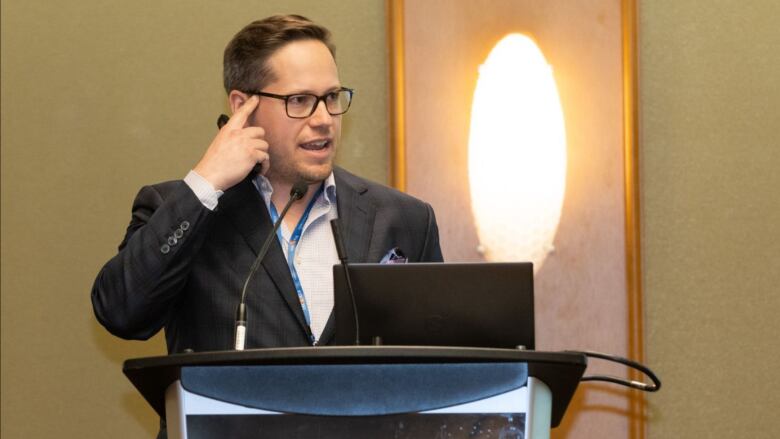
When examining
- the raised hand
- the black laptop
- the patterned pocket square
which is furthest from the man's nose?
the black laptop

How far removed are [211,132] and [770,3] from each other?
182cm

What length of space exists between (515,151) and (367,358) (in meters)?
1.94

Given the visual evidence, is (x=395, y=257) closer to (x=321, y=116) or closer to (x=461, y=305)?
(x=321, y=116)

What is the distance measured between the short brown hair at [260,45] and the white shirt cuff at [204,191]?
1.33ft

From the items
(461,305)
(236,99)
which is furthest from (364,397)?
(236,99)

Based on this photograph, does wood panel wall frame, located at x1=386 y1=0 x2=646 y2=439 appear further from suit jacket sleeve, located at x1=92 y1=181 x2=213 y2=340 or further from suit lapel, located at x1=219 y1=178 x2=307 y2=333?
suit jacket sleeve, located at x1=92 y1=181 x2=213 y2=340

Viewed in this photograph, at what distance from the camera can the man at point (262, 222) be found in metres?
2.13

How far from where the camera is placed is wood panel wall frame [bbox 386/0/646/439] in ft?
10.3

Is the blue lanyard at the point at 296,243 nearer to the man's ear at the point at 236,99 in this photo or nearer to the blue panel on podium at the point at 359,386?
the man's ear at the point at 236,99

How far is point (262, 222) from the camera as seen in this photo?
235 centimetres

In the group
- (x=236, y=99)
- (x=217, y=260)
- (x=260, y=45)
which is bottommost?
(x=217, y=260)

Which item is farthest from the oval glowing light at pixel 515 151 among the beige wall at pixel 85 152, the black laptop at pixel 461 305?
the black laptop at pixel 461 305

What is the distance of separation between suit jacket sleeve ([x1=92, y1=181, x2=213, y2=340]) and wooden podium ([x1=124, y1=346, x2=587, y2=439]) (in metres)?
0.67

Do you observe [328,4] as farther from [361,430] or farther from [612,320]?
[361,430]
